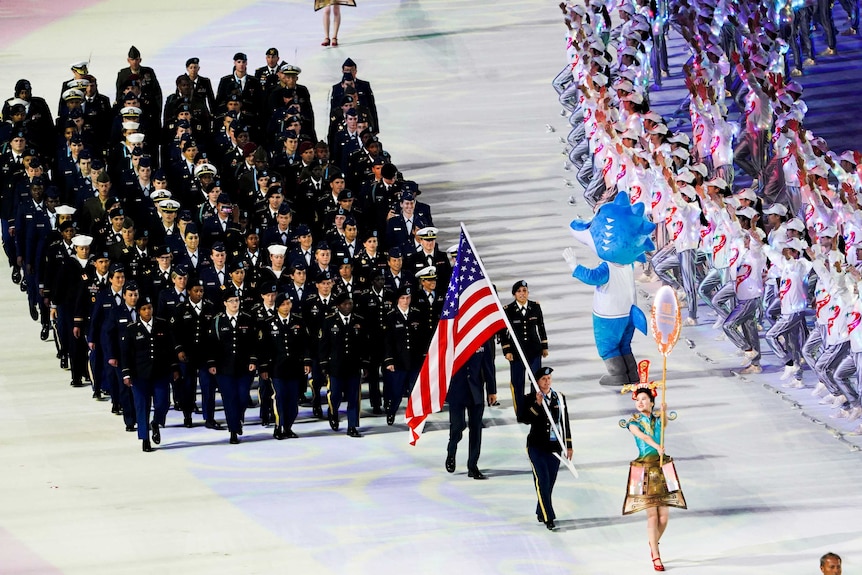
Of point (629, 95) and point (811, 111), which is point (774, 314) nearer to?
point (629, 95)

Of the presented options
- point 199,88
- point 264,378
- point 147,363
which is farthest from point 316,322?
point 199,88

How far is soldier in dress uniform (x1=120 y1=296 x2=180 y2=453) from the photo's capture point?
18.6 metres

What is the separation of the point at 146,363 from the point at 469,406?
2.96 m

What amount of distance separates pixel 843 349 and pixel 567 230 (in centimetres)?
552

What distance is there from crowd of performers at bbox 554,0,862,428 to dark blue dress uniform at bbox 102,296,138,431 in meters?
5.11

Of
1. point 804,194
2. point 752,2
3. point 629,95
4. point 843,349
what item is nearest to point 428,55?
point 752,2

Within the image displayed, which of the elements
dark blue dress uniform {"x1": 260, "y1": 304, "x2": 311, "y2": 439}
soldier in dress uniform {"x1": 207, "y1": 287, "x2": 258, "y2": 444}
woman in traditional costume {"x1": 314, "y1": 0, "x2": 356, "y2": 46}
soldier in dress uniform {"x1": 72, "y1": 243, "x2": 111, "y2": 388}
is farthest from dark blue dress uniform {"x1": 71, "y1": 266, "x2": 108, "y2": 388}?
woman in traditional costume {"x1": 314, "y1": 0, "x2": 356, "y2": 46}

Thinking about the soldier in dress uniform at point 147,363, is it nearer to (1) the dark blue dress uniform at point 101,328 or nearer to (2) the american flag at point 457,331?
(1) the dark blue dress uniform at point 101,328

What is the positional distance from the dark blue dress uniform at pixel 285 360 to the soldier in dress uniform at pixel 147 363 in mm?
856

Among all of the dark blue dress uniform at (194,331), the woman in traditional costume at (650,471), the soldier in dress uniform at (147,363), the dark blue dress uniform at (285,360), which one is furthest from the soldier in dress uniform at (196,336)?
the woman in traditional costume at (650,471)

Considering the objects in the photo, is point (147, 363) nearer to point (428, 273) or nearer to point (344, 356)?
point (344, 356)

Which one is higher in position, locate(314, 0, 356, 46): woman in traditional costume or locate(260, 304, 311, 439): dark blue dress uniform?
locate(314, 0, 356, 46): woman in traditional costume

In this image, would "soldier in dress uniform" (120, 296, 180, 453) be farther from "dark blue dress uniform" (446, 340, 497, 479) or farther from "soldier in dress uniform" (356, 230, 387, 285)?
"dark blue dress uniform" (446, 340, 497, 479)

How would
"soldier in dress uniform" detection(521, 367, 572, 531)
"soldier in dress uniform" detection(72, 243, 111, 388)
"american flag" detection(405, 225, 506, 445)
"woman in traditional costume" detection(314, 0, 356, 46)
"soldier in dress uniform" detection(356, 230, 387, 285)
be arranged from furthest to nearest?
1. "woman in traditional costume" detection(314, 0, 356, 46)
2. "soldier in dress uniform" detection(356, 230, 387, 285)
3. "soldier in dress uniform" detection(72, 243, 111, 388)
4. "american flag" detection(405, 225, 506, 445)
5. "soldier in dress uniform" detection(521, 367, 572, 531)
